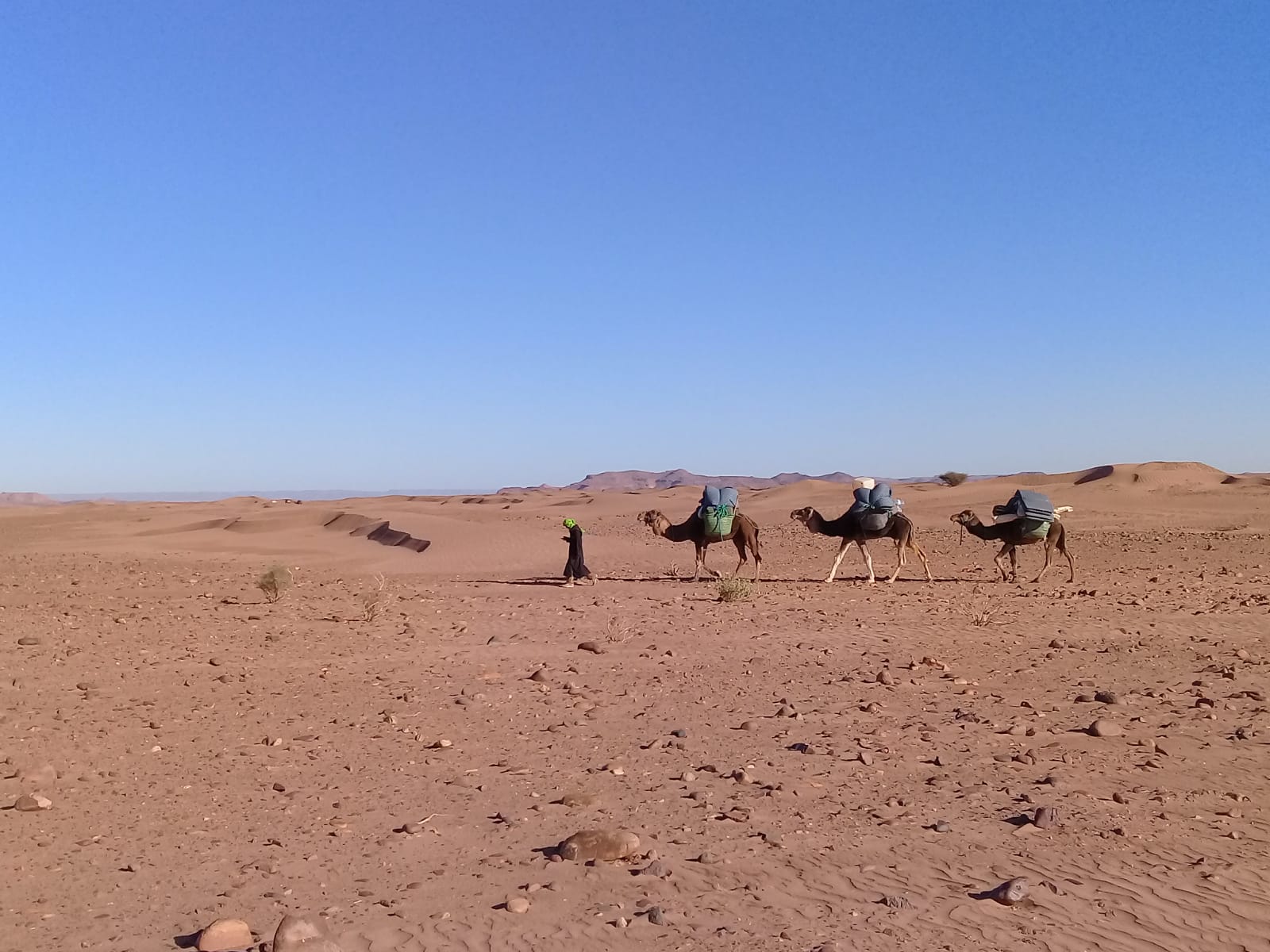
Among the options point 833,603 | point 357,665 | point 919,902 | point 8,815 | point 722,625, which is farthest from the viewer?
point 833,603

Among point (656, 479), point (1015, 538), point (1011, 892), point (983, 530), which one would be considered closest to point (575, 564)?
point (983, 530)

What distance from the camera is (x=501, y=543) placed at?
2977 cm

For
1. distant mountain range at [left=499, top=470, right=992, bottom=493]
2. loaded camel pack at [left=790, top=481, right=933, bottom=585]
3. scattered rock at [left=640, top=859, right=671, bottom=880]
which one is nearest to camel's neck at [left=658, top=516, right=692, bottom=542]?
loaded camel pack at [left=790, top=481, right=933, bottom=585]

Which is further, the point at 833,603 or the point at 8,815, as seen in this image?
the point at 833,603

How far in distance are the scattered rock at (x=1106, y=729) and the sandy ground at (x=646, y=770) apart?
0.11 metres

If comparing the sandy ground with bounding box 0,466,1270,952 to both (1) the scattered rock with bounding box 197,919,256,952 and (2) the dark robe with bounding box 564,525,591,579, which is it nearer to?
(1) the scattered rock with bounding box 197,919,256,952

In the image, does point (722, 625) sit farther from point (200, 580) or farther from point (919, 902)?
point (200, 580)

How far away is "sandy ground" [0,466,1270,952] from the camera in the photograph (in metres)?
5.15

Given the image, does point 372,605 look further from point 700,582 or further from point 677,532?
point 677,532

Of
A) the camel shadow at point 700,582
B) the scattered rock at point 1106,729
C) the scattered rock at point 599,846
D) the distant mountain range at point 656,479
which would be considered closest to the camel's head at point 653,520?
the camel shadow at point 700,582

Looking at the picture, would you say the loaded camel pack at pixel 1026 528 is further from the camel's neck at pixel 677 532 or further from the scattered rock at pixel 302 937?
the scattered rock at pixel 302 937

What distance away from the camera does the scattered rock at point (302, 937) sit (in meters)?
4.61

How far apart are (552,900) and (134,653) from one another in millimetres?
8229

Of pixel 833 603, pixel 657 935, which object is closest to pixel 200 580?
pixel 833 603
